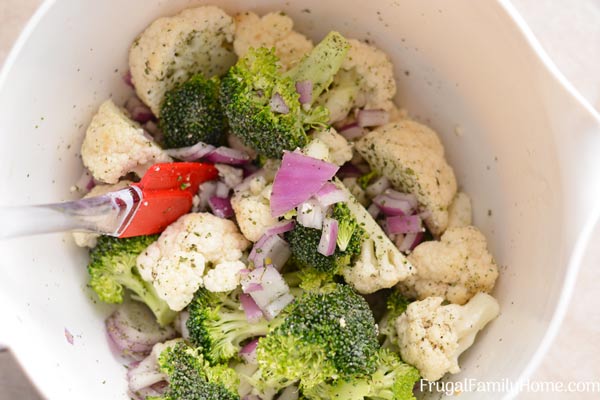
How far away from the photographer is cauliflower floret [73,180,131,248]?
173 centimetres

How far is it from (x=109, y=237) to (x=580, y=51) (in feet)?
5.13

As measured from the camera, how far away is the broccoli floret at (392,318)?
1.73 metres

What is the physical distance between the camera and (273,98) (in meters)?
1.68

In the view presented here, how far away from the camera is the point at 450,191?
183 centimetres

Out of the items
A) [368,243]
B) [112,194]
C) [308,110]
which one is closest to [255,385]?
[368,243]

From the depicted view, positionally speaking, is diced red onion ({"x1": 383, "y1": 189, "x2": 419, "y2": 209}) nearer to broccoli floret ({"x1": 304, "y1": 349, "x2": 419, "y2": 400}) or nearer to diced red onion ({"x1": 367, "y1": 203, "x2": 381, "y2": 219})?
diced red onion ({"x1": 367, "y1": 203, "x2": 381, "y2": 219})

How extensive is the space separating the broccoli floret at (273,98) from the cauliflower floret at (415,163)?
17 cm

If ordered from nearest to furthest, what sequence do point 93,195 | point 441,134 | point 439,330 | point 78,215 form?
1. point 78,215
2. point 439,330
3. point 93,195
4. point 441,134

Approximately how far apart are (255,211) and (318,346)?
378mm

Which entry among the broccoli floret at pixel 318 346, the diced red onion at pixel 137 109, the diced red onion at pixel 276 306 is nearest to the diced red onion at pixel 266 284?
the diced red onion at pixel 276 306

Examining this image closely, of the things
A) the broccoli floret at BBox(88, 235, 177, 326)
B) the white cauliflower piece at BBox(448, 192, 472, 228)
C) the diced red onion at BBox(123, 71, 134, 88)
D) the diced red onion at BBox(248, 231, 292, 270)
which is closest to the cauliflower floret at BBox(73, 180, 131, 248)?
the broccoli floret at BBox(88, 235, 177, 326)

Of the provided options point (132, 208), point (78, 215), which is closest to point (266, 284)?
point (132, 208)

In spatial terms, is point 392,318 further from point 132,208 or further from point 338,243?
point 132,208

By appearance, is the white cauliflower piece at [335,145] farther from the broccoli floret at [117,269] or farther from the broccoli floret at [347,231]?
the broccoli floret at [117,269]
